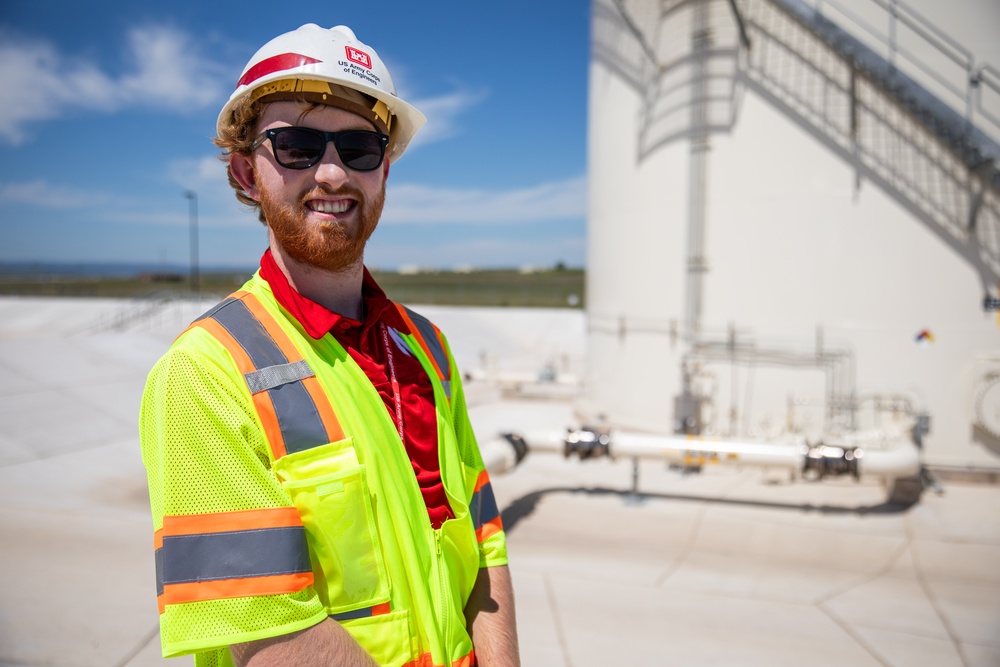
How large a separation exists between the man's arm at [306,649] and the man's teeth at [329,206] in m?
1.09

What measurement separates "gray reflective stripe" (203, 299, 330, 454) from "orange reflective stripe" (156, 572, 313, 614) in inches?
11.9

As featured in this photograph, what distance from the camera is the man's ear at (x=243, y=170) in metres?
1.95

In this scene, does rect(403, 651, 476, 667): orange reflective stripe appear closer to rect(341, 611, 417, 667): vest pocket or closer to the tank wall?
rect(341, 611, 417, 667): vest pocket

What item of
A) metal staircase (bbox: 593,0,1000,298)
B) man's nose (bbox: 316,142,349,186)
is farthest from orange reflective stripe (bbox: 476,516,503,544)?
metal staircase (bbox: 593,0,1000,298)

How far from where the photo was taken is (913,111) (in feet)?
26.2

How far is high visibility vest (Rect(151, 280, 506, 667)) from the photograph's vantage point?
1.45 meters

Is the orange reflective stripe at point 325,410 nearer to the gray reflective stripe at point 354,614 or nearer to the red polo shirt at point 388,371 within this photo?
the red polo shirt at point 388,371

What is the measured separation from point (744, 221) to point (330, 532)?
8422 millimetres

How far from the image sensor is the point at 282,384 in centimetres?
163

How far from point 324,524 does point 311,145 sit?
1.04 metres

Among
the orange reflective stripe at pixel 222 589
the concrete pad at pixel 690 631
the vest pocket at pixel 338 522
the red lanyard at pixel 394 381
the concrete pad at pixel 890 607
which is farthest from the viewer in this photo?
the concrete pad at pixel 890 607

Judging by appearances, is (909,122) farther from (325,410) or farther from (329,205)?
(325,410)

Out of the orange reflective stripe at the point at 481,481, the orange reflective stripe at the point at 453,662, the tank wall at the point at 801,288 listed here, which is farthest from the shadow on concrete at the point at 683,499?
the orange reflective stripe at the point at 453,662

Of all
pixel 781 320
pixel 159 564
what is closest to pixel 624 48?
pixel 781 320
